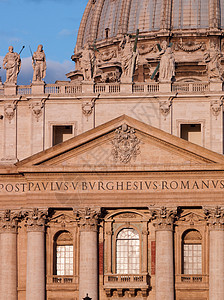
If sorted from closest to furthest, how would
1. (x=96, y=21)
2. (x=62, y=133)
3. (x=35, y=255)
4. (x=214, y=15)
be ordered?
(x=35, y=255), (x=62, y=133), (x=214, y=15), (x=96, y=21)

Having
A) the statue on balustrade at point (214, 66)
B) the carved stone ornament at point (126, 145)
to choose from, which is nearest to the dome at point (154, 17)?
the statue on balustrade at point (214, 66)

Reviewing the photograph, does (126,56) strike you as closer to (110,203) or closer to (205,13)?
(110,203)

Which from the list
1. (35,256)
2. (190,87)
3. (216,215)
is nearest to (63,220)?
(35,256)

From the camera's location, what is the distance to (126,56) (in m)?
96.6

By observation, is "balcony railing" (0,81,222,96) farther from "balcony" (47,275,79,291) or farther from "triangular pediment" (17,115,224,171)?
"balcony" (47,275,79,291)

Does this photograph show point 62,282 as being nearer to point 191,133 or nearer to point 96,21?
point 191,133

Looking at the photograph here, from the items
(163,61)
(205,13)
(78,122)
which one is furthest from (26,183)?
(205,13)

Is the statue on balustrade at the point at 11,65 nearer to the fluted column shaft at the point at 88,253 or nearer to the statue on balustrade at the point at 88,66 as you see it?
the statue on balustrade at the point at 88,66

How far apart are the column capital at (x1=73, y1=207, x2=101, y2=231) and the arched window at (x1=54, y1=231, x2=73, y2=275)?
194cm

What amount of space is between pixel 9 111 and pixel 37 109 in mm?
1854

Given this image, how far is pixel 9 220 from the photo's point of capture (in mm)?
94000

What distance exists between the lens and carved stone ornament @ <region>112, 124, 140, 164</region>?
92.5 m

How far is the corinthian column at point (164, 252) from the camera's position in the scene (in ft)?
301

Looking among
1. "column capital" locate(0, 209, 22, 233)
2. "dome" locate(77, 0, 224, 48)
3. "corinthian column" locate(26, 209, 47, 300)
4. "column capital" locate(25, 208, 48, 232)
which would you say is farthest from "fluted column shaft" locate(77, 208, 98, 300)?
"dome" locate(77, 0, 224, 48)
